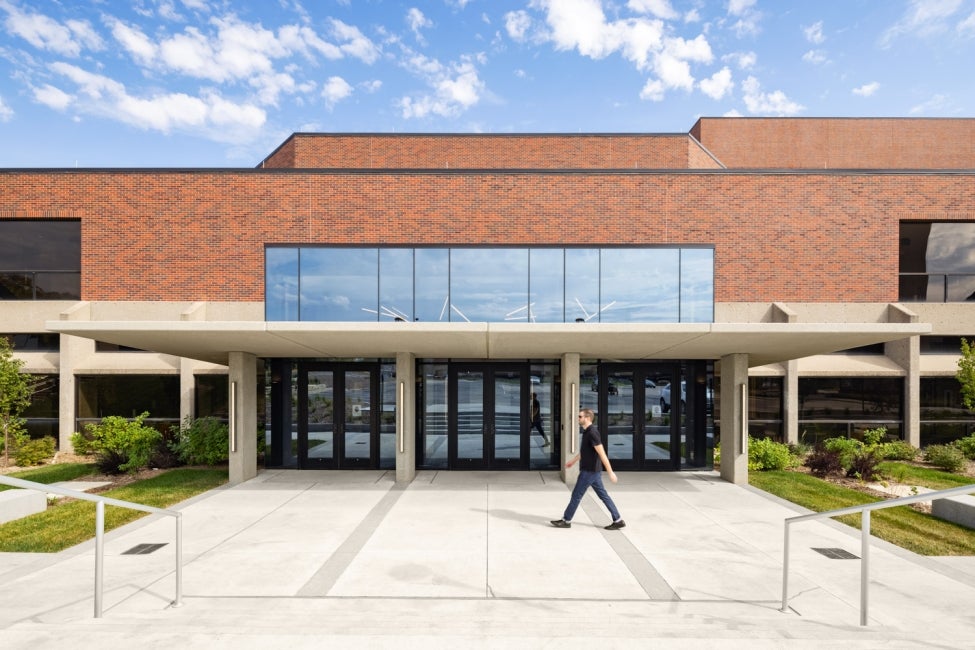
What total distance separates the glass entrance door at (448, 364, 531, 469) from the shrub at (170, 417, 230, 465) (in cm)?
629

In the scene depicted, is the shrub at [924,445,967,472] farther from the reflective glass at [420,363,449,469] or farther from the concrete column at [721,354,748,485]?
the reflective glass at [420,363,449,469]

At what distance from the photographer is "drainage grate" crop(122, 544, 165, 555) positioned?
7.52 meters

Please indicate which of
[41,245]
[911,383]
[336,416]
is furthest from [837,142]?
[41,245]

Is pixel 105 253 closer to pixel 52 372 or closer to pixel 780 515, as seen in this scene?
pixel 52 372

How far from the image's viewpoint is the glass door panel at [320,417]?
13.9 metres

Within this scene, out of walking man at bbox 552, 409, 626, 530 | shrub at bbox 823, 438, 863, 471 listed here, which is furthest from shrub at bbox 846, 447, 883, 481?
walking man at bbox 552, 409, 626, 530

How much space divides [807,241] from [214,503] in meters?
18.0

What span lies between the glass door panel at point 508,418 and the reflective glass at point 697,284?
6368 mm

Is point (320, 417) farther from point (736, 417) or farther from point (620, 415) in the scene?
point (736, 417)

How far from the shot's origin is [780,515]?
9734 millimetres

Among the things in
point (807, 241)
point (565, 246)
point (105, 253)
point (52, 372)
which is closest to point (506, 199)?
point (565, 246)

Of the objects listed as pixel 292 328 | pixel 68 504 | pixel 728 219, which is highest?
pixel 728 219

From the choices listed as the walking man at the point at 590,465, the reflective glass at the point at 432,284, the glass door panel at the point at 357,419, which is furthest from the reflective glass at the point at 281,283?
the walking man at the point at 590,465

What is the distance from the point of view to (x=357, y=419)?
45.6 ft
